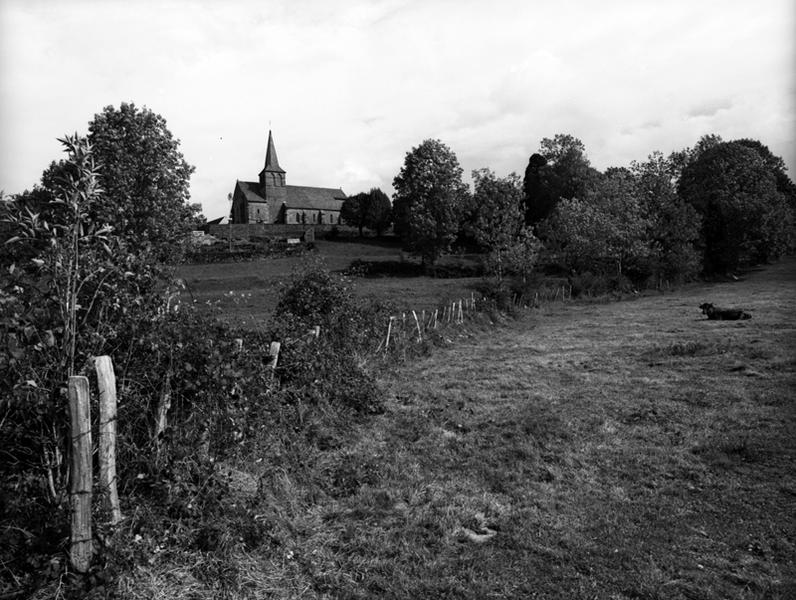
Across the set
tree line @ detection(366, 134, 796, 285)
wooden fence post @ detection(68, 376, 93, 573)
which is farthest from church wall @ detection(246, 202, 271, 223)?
wooden fence post @ detection(68, 376, 93, 573)

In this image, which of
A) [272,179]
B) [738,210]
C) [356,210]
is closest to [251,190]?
[272,179]

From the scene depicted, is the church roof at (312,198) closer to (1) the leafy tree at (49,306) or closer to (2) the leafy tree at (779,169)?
(2) the leafy tree at (779,169)

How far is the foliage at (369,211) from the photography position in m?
84.6

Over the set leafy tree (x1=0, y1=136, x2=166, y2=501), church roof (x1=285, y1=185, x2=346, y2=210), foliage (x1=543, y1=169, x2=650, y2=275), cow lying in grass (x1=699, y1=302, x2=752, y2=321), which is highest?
church roof (x1=285, y1=185, x2=346, y2=210)

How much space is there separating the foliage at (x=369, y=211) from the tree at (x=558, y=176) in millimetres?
24084

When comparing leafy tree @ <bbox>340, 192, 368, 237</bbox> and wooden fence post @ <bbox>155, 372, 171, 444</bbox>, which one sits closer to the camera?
wooden fence post @ <bbox>155, 372, 171, 444</bbox>

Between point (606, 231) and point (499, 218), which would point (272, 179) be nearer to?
point (499, 218)

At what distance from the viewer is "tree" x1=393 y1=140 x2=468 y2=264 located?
178 ft

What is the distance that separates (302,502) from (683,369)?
11723mm

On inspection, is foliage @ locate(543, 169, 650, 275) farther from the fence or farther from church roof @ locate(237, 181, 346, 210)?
church roof @ locate(237, 181, 346, 210)

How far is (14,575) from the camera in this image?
12.5 feet

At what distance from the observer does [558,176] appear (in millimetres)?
67062

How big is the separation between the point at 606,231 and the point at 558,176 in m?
27.1

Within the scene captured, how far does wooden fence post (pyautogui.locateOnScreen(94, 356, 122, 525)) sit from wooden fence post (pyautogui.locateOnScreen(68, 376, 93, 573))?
0.65 feet
